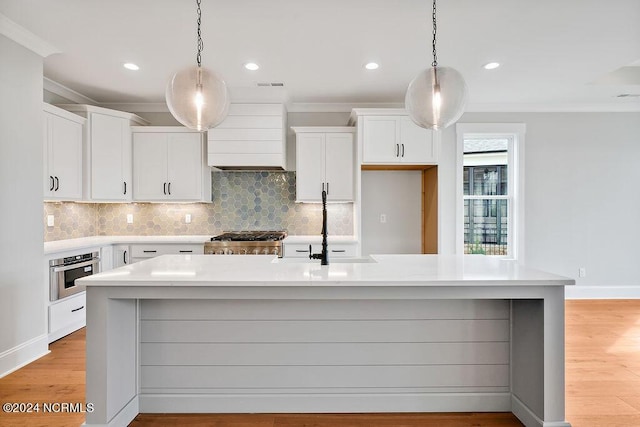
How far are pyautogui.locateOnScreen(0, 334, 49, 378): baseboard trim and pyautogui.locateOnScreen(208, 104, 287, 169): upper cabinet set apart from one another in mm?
2383

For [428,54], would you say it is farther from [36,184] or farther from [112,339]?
[36,184]

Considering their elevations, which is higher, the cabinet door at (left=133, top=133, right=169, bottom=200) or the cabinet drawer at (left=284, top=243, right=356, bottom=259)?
the cabinet door at (left=133, top=133, right=169, bottom=200)

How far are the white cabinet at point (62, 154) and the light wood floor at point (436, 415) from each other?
1.45 m

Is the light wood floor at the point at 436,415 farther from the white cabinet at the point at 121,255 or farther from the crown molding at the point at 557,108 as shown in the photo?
the crown molding at the point at 557,108

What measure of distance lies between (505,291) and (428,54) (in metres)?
2.32

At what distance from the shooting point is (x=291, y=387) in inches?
87.1

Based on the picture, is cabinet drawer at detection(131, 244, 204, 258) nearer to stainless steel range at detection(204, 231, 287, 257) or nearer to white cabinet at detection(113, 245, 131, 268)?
white cabinet at detection(113, 245, 131, 268)

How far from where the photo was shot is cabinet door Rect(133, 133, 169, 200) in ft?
14.7

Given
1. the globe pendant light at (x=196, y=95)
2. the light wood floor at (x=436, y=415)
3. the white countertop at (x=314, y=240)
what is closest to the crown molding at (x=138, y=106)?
the white countertop at (x=314, y=240)

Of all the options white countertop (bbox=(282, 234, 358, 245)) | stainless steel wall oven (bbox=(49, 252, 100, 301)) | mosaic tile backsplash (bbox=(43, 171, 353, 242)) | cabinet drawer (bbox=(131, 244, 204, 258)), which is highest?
mosaic tile backsplash (bbox=(43, 171, 353, 242))

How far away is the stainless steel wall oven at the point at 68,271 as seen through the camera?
10.8ft

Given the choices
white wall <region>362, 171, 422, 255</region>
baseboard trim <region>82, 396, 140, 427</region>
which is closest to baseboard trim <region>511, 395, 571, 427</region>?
baseboard trim <region>82, 396, 140, 427</region>

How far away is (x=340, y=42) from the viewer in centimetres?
306

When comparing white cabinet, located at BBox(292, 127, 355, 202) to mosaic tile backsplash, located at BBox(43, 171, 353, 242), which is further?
mosaic tile backsplash, located at BBox(43, 171, 353, 242)
